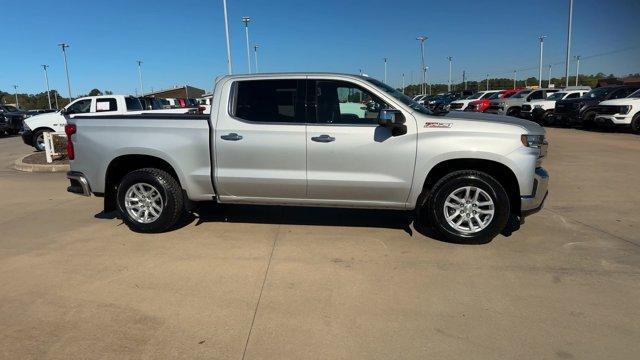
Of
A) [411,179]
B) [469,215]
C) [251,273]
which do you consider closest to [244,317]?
[251,273]

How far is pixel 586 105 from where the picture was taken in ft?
60.5

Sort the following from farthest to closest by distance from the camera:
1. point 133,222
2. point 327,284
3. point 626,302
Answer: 1. point 133,222
2. point 327,284
3. point 626,302

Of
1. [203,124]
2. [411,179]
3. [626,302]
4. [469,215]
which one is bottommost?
[626,302]

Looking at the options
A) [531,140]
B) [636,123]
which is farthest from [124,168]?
[636,123]

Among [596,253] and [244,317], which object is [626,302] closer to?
[596,253]

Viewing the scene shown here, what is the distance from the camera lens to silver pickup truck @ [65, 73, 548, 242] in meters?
5.00

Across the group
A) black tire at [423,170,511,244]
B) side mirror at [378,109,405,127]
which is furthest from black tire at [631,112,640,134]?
side mirror at [378,109,405,127]

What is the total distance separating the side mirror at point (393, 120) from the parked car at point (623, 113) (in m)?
14.7

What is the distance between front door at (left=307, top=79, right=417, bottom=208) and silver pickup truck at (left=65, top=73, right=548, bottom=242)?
0.04ft

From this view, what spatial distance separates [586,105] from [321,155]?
670 inches

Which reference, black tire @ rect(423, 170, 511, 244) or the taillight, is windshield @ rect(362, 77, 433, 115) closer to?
black tire @ rect(423, 170, 511, 244)

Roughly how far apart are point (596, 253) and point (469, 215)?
1.31 m

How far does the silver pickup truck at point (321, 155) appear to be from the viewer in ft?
16.4

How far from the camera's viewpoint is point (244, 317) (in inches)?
143
